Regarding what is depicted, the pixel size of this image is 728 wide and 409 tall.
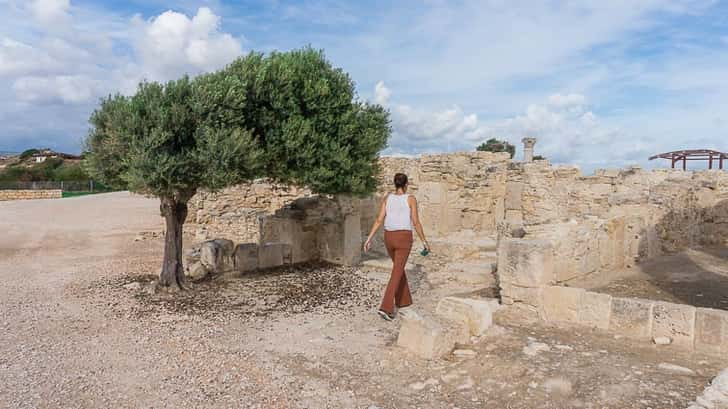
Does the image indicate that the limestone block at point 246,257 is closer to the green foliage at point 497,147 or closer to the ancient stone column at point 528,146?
the ancient stone column at point 528,146

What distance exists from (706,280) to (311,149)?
7.61 metres

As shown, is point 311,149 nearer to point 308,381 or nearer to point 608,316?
point 308,381

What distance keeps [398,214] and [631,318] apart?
3099 mm

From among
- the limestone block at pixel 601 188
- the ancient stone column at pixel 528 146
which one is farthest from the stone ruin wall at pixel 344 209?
the ancient stone column at pixel 528 146

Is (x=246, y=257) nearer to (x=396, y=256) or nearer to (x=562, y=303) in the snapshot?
(x=396, y=256)

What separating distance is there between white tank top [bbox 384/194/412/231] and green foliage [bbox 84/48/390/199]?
275cm

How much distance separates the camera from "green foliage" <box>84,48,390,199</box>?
7656mm

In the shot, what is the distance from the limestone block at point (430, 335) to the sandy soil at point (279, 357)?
0.50 ft

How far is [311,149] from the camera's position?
8.95m

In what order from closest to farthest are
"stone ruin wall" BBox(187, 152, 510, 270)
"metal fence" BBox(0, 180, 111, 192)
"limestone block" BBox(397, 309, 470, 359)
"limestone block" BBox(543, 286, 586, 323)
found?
"limestone block" BBox(397, 309, 470, 359), "limestone block" BBox(543, 286, 586, 323), "stone ruin wall" BBox(187, 152, 510, 270), "metal fence" BBox(0, 180, 111, 192)

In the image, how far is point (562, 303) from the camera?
6.36 m

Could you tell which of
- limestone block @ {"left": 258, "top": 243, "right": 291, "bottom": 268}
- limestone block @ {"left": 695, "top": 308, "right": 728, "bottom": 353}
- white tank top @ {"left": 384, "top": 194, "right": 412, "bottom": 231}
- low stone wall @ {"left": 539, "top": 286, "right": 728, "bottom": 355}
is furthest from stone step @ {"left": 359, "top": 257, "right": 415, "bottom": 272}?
limestone block @ {"left": 695, "top": 308, "right": 728, "bottom": 353}

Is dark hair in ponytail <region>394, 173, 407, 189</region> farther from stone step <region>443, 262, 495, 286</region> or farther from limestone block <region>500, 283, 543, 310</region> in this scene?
stone step <region>443, 262, 495, 286</region>

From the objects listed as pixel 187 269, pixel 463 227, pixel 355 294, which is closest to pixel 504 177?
pixel 463 227
